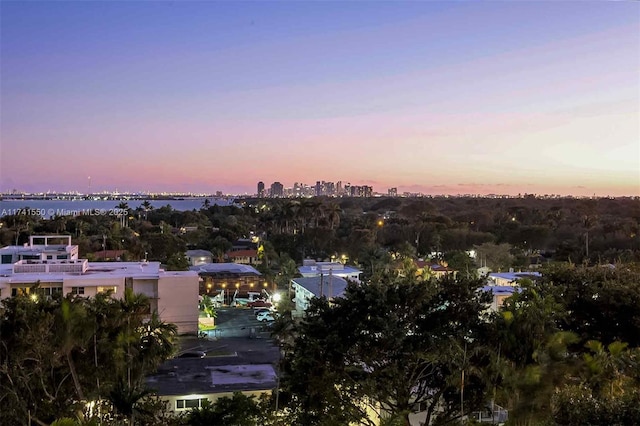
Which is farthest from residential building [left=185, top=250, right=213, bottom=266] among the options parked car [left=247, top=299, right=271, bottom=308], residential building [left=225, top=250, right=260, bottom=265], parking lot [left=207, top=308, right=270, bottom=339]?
Result: parking lot [left=207, top=308, right=270, bottom=339]

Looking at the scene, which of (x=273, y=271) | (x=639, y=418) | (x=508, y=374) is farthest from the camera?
(x=273, y=271)

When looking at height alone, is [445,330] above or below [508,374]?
above

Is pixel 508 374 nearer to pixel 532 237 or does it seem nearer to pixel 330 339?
pixel 330 339

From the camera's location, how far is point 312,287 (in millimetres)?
29688

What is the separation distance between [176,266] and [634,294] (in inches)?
977

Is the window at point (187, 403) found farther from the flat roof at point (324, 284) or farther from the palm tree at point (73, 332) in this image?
the flat roof at point (324, 284)

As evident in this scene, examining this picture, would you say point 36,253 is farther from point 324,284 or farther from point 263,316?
point 324,284

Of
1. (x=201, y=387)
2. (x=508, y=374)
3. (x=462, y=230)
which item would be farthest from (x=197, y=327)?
(x=462, y=230)

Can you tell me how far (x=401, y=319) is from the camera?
11430 mm

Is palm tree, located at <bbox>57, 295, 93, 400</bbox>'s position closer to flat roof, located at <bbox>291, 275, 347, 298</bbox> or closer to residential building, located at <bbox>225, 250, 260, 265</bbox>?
flat roof, located at <bbox>291, 275, 347, 298</bbox>

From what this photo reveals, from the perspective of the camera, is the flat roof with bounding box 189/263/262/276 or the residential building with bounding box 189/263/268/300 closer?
the residential building with bounding box 189/263/268/300

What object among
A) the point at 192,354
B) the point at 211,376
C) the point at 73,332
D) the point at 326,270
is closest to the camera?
the point at 73,332

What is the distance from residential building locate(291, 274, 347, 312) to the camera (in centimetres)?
2836

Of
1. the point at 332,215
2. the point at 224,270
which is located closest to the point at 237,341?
the point at 224,270
